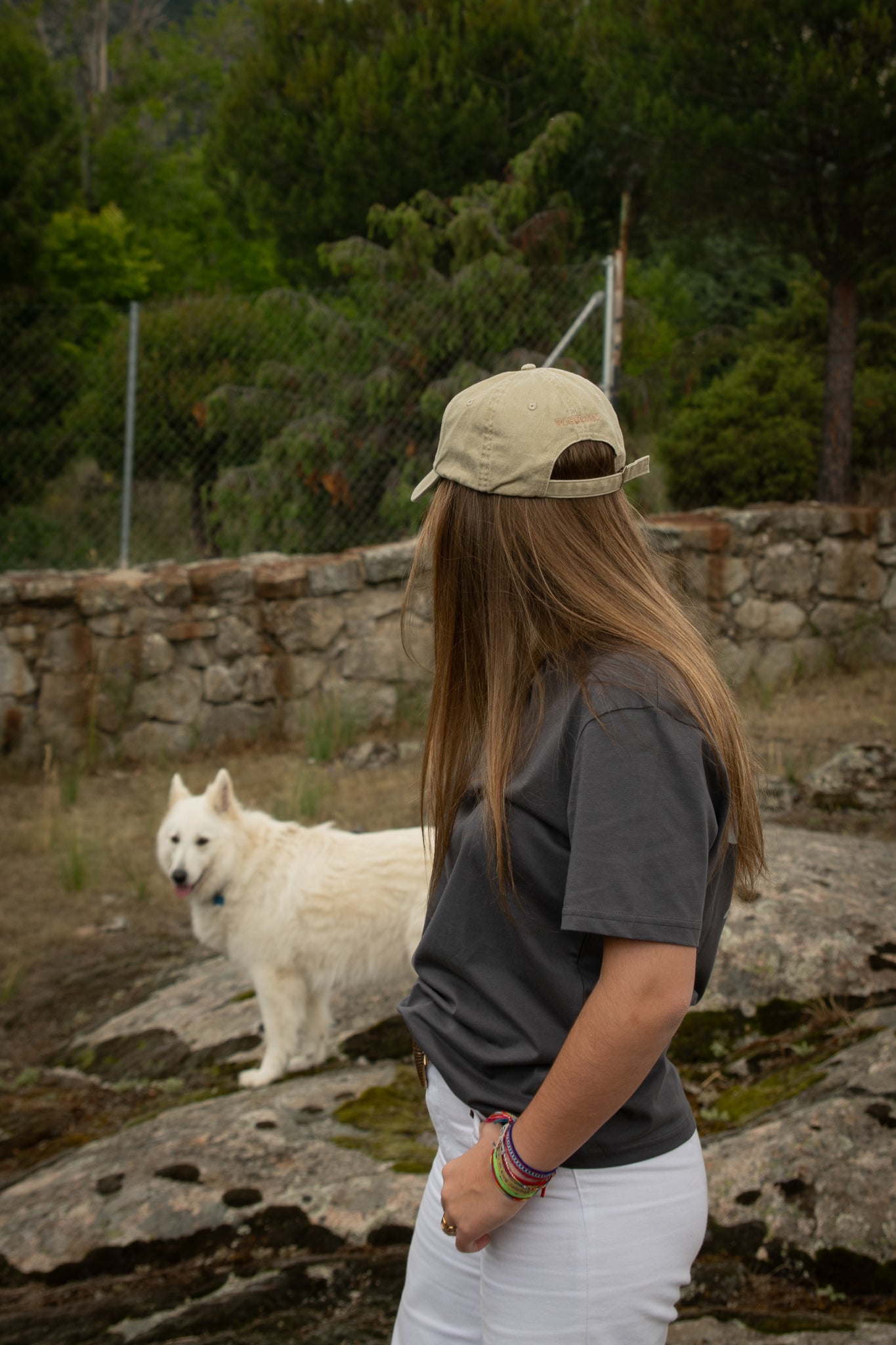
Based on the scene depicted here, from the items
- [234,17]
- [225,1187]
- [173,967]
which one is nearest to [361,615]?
[173,967]

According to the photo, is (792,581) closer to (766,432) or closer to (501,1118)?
(766,432)

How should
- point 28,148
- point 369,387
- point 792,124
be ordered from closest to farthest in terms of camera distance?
point 369,387 < point 792,124 < point 28,148

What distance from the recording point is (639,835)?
44.6 inches

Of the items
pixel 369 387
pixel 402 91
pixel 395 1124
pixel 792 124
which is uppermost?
pixel 402 91

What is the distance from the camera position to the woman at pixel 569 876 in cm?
115

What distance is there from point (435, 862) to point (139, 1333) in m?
1.62

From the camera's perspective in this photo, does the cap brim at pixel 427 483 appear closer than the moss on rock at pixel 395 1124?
Yes

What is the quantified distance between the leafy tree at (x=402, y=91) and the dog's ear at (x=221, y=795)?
12391mm

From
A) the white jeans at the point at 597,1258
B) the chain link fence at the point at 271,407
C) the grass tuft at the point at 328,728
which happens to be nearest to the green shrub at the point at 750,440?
the chain link fence at the point at 271,407

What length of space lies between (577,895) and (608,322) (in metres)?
8.24

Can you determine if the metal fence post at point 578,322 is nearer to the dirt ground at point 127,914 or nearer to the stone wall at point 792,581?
the stone wall at point 792,581

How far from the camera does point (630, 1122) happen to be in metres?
1.31

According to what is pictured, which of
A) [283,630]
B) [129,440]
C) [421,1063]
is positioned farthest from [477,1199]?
[129,440]

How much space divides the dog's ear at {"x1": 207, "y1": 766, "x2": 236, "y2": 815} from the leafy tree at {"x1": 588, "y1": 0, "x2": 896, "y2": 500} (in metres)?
7.99
